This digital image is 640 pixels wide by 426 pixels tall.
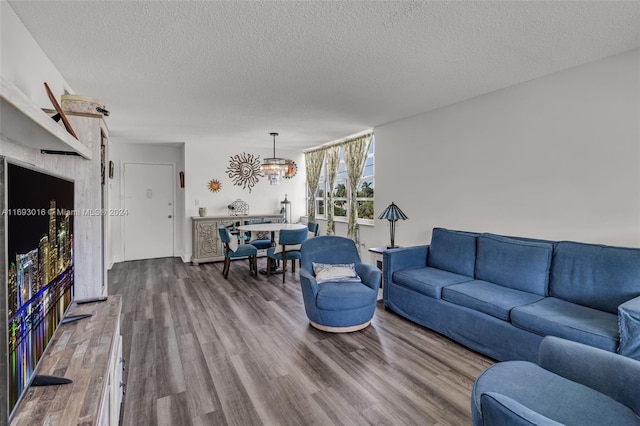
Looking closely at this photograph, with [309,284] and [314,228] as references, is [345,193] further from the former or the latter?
[309,284]

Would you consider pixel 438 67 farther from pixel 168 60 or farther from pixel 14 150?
pixel 14 150

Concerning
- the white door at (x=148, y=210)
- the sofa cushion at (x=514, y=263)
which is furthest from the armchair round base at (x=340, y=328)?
the white door at (x=148, y=210)

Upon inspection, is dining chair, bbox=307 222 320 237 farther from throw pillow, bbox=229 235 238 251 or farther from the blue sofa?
the blue sofa

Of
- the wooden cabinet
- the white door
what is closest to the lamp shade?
the wooden cabinet

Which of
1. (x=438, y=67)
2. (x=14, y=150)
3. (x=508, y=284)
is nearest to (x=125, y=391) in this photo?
(x=14, y=150)

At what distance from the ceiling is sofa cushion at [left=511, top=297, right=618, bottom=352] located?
202 centimetres

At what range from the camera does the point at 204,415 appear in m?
1.99

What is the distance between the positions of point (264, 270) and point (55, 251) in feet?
14.0

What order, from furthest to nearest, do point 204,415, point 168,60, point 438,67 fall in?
1. point 438,67
2. point 168,60
3. point 204,415

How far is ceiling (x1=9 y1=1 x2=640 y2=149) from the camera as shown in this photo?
76.7 inches

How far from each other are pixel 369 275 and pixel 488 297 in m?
1.11

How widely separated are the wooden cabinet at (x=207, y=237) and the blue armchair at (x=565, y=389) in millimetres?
5616

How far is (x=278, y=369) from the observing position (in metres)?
2.51

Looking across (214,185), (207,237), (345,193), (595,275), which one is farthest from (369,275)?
(214,185)
